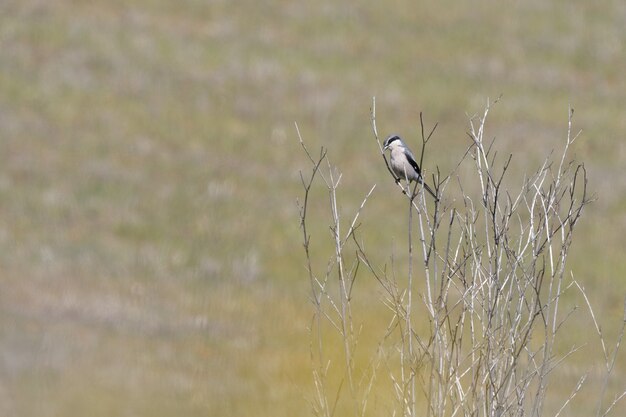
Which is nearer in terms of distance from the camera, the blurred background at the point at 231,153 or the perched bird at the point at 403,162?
the perched bird at the point at 403,162

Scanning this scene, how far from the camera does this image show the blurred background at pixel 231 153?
39.9 feet

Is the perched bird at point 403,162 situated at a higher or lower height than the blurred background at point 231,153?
lower

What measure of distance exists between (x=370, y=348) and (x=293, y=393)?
57.3 inches

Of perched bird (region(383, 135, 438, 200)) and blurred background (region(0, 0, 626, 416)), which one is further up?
blurred background (region(0, 0, 626, 416))

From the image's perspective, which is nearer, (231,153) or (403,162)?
(403,162)

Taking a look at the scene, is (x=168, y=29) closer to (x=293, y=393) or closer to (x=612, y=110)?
(x=612, y=110)

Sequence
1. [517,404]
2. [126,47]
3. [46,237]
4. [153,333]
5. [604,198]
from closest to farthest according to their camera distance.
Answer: [517,404]
[153,333]
[46,237]
[604,198]
[126,47]

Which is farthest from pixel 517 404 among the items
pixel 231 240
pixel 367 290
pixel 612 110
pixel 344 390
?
pixel 612 110

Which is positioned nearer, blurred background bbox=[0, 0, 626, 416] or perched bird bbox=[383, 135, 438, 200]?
perched bird bbox=[383, 135, 438, 200]

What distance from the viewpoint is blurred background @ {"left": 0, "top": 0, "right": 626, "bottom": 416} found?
39.9 feet

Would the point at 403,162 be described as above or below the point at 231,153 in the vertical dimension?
below

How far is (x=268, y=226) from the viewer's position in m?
15.6

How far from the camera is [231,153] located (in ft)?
57.6

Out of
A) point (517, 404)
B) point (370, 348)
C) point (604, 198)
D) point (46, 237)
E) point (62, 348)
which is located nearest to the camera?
point (517, 404)
